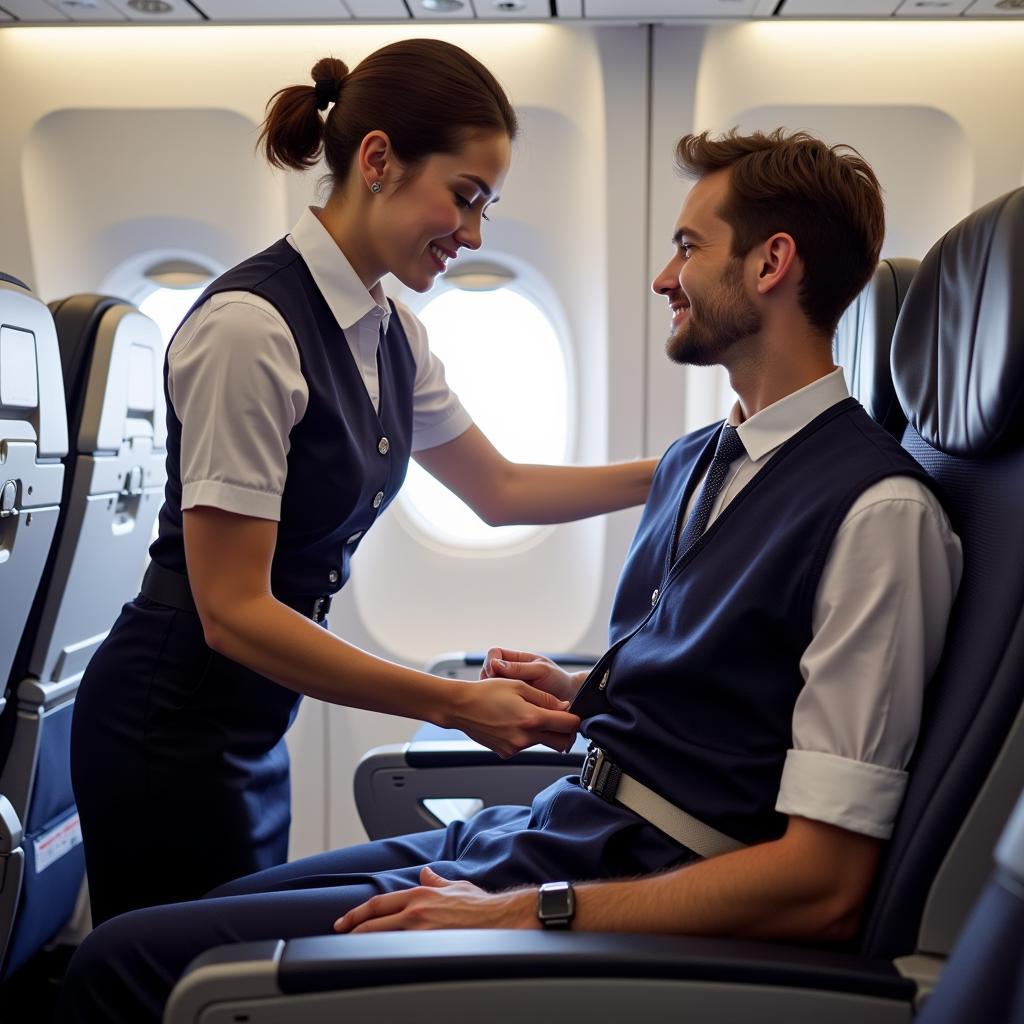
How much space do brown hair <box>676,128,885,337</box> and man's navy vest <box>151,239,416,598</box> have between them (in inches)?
23.9

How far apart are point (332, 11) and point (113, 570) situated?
1682mm

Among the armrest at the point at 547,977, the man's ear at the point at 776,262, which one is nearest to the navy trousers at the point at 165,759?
the armrest at the point at 547,977

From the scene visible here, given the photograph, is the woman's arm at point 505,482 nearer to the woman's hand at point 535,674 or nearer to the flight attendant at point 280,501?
the flight attendant at point 280,501

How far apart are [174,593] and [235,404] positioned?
0.36 metres

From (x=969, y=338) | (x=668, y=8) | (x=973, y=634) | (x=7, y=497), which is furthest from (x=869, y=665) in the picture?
(x=668, y=8)

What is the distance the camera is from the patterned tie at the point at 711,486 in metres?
1.46

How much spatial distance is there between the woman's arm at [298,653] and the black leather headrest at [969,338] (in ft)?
2.05

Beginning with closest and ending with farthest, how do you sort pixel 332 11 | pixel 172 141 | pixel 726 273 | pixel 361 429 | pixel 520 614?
pixel 726 273, pixel 361 429, pixel 332 11, pixel 172 141, pixel 520 614

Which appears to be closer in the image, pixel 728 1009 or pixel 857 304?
pixel 728 1009

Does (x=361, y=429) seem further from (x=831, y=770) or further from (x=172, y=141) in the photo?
(x=172, y=141)

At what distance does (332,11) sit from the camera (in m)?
3.06

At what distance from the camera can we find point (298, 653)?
1.47 m

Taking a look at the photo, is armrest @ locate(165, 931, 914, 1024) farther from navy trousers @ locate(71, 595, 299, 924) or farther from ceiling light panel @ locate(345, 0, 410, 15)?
ceiling light panel @ locate(345, 0, 410, 15)

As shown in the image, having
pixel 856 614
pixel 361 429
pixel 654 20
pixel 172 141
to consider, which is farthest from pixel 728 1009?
pixel 172 141
